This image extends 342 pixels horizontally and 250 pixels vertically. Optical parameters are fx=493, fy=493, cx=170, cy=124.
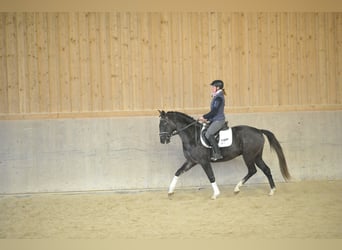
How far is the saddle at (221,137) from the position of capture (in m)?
7.45

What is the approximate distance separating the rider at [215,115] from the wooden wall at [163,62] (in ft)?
3.83

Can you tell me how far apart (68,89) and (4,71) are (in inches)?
43.0

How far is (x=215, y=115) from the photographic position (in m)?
7.34

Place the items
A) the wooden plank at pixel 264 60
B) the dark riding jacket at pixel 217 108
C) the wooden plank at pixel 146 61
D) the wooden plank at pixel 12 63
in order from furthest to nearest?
the wooden plank at pixel 264 60
the wooden plank at pixel 146 61
the wooden plank at pixel 12 63
the dark riding jacket at pixel 217 108

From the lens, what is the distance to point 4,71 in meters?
8.23

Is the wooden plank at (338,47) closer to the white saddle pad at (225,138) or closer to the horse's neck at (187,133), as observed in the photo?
the white saddle pad at (225,138)

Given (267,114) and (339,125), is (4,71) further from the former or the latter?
(339,125)

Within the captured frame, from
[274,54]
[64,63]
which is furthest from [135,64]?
[274,54]

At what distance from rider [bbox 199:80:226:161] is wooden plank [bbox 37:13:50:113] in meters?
2.76

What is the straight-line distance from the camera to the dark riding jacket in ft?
23.9

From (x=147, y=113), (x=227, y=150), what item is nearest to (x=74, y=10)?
(x=147, y=113)

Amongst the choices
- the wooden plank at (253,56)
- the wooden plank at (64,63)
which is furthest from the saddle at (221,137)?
the wooden plank at (64,63)

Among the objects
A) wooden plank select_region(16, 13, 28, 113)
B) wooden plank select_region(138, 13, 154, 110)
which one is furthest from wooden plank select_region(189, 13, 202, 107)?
wooden plank select_region(16, 13, 28, 113)

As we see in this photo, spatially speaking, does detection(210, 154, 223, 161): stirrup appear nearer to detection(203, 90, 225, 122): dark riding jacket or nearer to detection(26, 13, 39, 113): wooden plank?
detection(203, 90, 225, 122): dark riding jacket
